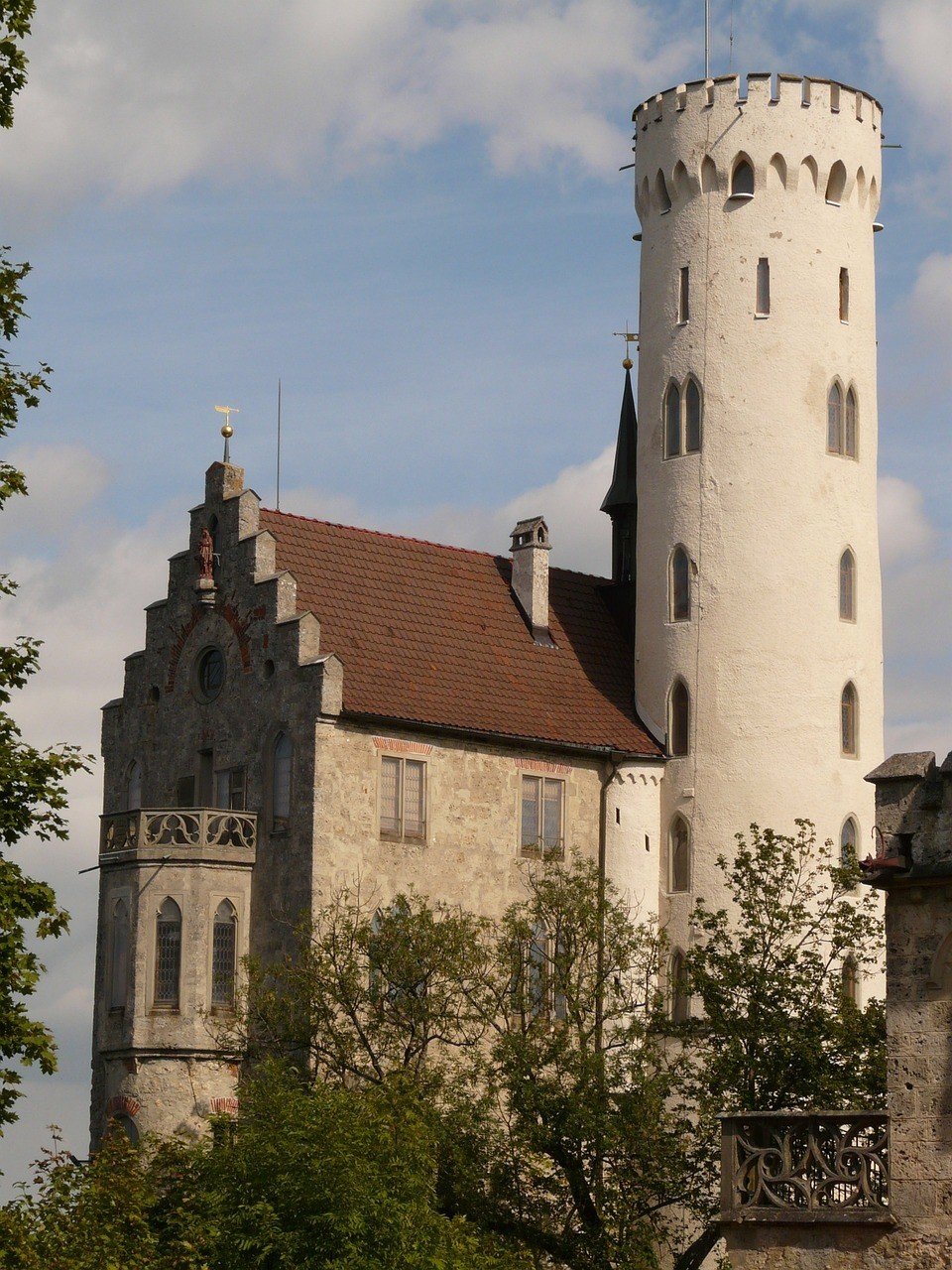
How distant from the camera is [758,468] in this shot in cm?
5428

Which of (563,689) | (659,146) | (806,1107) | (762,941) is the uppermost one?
(659,146)

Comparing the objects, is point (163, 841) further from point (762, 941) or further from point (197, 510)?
point (762, 941)

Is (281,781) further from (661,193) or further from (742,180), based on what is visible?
(742,180)

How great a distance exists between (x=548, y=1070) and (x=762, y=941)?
5.56 meters

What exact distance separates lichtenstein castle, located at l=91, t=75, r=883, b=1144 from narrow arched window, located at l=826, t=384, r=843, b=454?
2.4 inches

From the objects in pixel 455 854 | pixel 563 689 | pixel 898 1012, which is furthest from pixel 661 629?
pixel 898 1012

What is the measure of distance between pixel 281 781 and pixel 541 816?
578 cm

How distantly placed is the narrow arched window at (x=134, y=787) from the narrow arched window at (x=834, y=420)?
16.0 meters

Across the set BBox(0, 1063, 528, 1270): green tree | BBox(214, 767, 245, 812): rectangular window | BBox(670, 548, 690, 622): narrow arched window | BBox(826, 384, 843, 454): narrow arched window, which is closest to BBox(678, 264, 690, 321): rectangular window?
BBox(826, 384, 843, 454): narrow arched window

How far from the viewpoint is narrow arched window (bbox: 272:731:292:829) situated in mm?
49438

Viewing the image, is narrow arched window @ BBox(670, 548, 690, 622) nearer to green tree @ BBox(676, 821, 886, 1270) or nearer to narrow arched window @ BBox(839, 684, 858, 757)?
narrow arched window @ BBox(839, 684, 858, 757)

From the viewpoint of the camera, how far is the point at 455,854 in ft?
166

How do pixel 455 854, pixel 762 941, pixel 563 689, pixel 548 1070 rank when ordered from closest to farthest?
pixel 762 941 < pixel 548 1070 < pixel 455 854 < pixel 563 689

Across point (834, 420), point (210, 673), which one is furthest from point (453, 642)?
point (834, 420)
